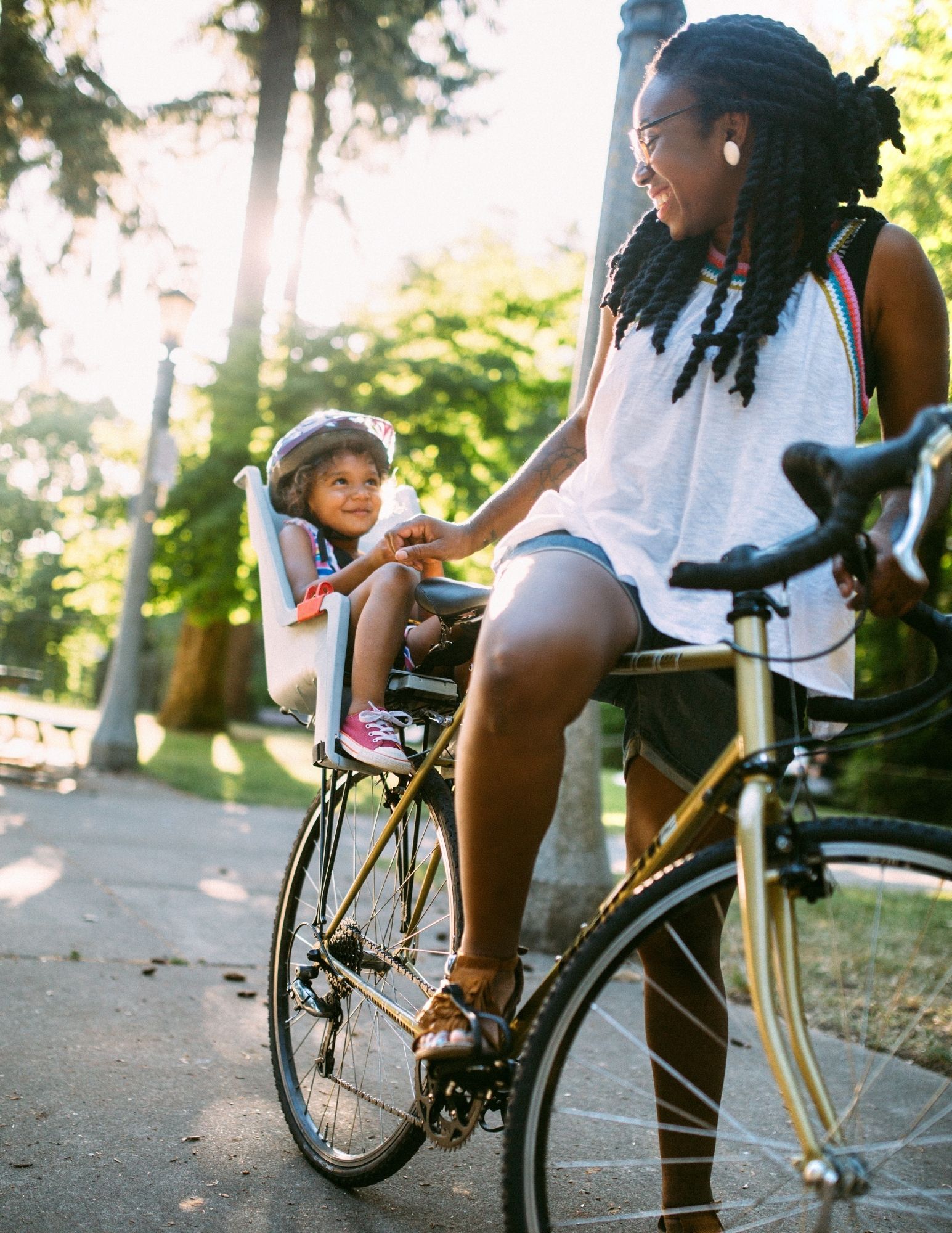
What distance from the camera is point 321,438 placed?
3.13 meters

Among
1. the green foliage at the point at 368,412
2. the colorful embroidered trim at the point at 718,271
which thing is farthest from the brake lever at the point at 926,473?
the green foliage at the point at 368,412

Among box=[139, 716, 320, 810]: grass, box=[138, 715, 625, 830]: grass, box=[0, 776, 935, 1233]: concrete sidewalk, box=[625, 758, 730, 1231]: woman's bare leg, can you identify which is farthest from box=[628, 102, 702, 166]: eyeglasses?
box=[139, 716, 320, 810]: grass

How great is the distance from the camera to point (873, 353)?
183 centimetres

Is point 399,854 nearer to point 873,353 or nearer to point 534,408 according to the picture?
point 873,353

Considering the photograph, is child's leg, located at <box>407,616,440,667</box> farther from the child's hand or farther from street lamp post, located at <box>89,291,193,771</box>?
street lamp post, located at <box>89,291,193,771</box>

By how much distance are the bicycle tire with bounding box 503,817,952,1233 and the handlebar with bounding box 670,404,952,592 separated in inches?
12.4

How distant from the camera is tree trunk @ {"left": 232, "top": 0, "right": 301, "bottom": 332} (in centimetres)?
1387

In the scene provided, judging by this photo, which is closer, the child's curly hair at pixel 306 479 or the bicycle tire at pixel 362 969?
the bicycle tire at pixel 362 969

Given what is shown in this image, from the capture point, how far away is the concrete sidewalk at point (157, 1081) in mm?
2119

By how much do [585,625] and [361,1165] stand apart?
4.18ft

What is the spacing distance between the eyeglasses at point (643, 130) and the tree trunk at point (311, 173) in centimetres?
1398

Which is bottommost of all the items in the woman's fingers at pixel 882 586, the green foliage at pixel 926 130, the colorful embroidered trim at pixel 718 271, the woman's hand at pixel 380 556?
the woman's fingers at pixel 882 586

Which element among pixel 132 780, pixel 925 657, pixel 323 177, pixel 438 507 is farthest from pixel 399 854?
pixel 323 177

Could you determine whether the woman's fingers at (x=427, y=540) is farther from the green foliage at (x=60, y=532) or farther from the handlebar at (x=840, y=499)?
the green foliage at (x=60, y=532)
